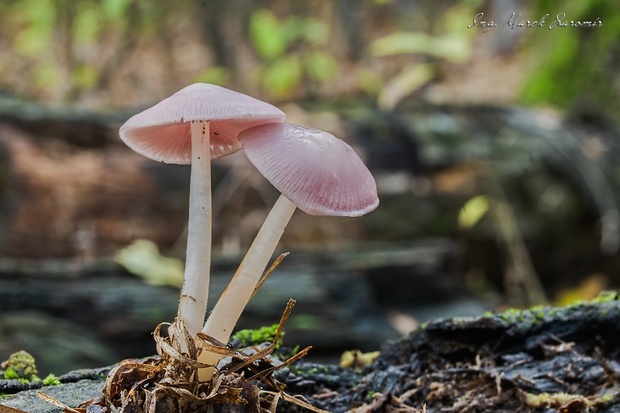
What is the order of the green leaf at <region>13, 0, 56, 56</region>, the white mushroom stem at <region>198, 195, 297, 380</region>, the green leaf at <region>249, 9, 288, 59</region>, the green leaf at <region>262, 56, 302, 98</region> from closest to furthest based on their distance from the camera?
the white mushroom stem at <region>198, 195, 297, 380</region> → the green leaf at <region>13, 0, 56, 56</region> → the green leaf at <region>262, 56, 302, 98</region> → the green leaf at <region>249, 9, 288, 59</region>

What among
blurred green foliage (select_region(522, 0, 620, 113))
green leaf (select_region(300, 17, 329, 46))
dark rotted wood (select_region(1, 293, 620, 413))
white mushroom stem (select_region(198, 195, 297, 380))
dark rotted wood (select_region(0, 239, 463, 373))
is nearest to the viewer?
white mushroom stem (select_region(198, 195, 297, 380))

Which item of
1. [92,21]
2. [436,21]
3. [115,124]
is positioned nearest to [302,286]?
[115,124]

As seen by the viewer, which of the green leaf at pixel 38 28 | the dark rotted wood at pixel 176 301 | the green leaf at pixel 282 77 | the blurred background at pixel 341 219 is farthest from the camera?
the green leaf at pixel 282 77

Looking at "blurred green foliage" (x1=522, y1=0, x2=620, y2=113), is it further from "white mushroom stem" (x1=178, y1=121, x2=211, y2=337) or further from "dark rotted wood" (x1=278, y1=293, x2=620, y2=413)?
"white mushroom stem" (x1=178, y1=121, x2=211, y2=337)

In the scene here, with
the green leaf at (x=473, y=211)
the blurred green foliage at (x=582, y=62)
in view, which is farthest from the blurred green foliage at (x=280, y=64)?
the green leaf at (x=473, y=211)

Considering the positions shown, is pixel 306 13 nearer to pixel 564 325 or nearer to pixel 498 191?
pixel 498 191

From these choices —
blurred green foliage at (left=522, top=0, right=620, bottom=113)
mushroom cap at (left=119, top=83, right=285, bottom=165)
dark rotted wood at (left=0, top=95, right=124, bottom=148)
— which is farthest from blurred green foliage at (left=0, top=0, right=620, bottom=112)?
mushroom cap at (left=119, top=83, right=285, bottom=165)

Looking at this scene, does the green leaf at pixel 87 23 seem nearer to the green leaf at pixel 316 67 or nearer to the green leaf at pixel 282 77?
the green leaf at pixel 282 77
